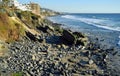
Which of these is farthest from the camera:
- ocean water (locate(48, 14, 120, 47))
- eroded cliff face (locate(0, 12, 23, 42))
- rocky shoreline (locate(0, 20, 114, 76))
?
ocean water (locate(48, 14, 120, 47))

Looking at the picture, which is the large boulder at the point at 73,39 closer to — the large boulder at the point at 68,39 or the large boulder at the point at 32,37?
the large boulder at the point at 68,39

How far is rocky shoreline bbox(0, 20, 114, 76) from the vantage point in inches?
987

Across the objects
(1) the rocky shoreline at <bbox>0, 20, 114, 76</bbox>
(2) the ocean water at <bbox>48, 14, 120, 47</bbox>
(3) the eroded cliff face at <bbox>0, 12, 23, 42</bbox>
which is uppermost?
(3) the eroded cliff face at <bbox>0, 12, 23, 42</bbox>

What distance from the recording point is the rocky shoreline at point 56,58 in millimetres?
25078

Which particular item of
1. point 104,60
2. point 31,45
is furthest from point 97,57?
point 31,45

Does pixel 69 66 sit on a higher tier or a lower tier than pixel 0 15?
lower

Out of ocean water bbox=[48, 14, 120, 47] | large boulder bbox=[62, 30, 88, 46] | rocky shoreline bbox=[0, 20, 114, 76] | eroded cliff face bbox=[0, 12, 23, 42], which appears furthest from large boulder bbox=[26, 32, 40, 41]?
ocean water bbox=[48, 14, 120, 47]

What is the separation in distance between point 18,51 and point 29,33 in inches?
368

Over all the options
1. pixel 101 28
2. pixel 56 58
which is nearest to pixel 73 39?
pixel 56 58

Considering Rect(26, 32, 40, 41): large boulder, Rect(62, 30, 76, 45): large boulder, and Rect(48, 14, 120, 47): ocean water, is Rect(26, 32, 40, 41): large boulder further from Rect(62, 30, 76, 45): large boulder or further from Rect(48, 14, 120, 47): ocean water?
Rect(48, 14, 120, 47): ocean water

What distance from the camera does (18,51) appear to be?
3156 cm

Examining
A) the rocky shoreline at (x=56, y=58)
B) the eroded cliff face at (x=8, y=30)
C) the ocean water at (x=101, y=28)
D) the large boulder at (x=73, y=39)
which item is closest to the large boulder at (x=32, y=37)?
the rocky shoreline at (x=56, y=58)

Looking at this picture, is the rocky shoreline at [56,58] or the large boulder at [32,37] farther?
the large boulder at [32,37]

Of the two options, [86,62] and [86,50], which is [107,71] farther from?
[86,50]
